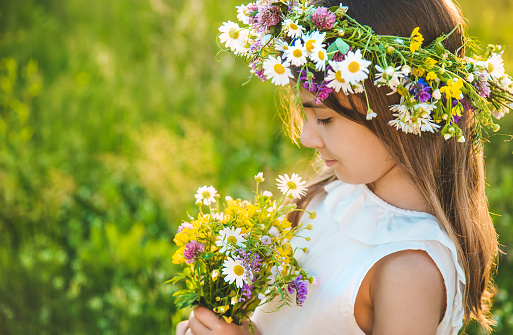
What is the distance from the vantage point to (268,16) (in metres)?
1.23

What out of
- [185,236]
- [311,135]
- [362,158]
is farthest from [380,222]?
[185,236]

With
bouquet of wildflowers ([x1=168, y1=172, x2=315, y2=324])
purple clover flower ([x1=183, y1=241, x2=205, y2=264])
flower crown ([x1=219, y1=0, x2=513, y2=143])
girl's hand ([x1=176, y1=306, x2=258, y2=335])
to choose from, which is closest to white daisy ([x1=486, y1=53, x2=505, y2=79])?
flower crown ([x1=219, y1=0, x2=513, y2=143])

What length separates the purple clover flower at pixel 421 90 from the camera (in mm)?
1151

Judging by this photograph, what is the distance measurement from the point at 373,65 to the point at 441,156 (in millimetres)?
333

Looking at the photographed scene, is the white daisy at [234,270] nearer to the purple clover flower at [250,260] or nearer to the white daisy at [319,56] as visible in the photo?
the purple clover flower at [250,260]

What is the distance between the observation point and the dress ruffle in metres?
1.26

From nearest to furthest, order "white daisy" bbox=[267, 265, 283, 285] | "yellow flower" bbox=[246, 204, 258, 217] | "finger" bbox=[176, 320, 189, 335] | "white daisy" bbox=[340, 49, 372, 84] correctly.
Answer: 1. "white daisy" bbox=[340, 49, 372, 84]
2. "white daisy" bbox=[267, 265, 283, 285]
3. "yellow flower" bbox=[246, 204, 258, 217]
4. "finger" bbox=[176, 320, 189, 335]

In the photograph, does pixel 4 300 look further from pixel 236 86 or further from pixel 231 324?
pixel 236 86

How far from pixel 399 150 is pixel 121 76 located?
3342 mm

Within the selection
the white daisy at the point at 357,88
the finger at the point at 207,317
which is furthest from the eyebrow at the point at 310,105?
the finger at the point at 207,317

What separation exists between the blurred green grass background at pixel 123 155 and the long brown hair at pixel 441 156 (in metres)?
1.04

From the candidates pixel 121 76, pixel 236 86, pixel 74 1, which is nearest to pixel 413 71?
pixel 236 86

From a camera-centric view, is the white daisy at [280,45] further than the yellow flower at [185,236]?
No

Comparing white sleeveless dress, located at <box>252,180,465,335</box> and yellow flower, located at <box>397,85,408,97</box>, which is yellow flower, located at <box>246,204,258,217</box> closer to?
white sleeveless dress, located at <box>252,180,465,335</box>
